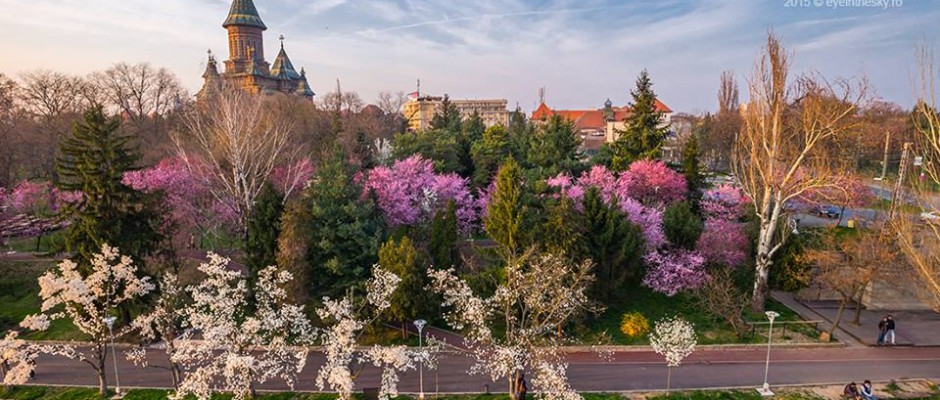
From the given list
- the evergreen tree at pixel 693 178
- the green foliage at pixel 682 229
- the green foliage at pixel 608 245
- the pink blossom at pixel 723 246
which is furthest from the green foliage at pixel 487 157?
the pink blossom at pixel 723 246

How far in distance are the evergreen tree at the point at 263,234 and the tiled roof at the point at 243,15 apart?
6623 centimetres

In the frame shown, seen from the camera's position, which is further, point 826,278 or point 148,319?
point 826,278

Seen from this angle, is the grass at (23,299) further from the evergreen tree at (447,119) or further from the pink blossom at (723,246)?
the evergreen tree at (447,119)

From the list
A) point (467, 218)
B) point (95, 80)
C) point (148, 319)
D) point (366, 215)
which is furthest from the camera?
point (95, 80)

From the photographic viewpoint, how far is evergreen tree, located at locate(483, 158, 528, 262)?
21.3m

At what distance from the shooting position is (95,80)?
41.6 m

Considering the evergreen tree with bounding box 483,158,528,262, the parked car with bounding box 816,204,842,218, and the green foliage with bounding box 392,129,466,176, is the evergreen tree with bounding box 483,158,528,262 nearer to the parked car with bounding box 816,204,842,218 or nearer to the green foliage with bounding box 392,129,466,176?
the green foliage with bounding box 392,129,466,176

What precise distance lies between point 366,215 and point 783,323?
60.4 ft

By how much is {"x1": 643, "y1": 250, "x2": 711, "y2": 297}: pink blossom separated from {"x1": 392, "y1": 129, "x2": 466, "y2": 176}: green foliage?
54.9 feet

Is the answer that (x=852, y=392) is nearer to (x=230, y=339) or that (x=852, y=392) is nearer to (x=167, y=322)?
(x=230, y=339)

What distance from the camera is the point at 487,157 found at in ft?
125

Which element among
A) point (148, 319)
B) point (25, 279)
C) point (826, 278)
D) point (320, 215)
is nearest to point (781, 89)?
point (826, 278)

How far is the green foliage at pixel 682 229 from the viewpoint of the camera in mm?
24375

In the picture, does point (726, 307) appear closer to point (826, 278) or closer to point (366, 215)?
point (826, 278)
